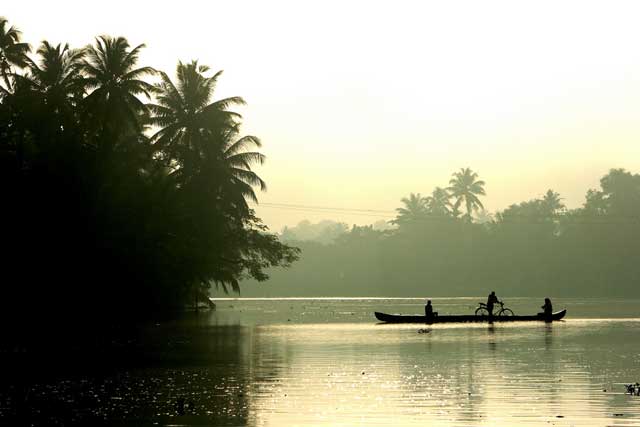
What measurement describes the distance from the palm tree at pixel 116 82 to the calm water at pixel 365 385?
89.4ft

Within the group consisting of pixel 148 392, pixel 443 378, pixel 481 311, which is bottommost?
pixel 148 392

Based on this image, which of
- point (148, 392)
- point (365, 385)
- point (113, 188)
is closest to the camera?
point (148, 392)

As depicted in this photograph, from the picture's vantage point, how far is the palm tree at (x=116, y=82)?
243 ft

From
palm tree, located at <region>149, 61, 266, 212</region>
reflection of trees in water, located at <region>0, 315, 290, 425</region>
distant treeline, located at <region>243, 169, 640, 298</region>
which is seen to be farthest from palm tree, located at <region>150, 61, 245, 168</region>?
distant treeline, located at <region>243, 169, 640, 298</region>

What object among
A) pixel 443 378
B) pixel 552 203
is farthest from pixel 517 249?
pixel 443 378

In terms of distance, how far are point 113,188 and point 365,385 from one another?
38.9 m

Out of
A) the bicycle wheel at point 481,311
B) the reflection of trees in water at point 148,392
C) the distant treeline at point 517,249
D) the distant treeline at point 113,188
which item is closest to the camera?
the reflection of trees in water at point 148,392

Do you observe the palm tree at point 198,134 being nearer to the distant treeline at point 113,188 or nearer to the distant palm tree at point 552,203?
the distant treeline at point 113,188

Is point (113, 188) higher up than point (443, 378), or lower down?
higher up

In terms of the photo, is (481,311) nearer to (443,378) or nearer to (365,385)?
(443,378)

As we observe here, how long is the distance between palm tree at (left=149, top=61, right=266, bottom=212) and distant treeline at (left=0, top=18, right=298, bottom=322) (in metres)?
0.10

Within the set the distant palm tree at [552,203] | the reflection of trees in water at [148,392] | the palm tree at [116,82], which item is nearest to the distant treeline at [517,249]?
the distant palm tree at [552,203]

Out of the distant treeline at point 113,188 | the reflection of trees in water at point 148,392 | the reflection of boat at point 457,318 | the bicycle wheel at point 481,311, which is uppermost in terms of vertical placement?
A: the distant treeline at point 113,188

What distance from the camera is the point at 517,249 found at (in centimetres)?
17788
